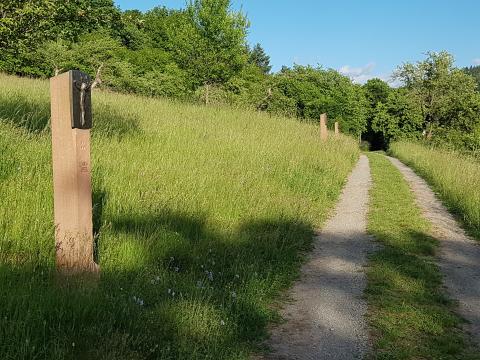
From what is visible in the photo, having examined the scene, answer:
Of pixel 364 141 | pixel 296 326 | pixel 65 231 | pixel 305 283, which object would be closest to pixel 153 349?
pixel 65 231

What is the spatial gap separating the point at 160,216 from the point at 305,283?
1969 millimetres

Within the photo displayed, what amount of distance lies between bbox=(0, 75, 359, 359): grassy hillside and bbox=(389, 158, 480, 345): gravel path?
1865mm

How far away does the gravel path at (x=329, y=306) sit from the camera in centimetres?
368

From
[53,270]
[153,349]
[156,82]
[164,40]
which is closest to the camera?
[153,349]

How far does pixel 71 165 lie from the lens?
3410 millimetres

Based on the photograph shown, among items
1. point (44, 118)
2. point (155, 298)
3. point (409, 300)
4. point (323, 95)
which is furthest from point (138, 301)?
point (323, 95)

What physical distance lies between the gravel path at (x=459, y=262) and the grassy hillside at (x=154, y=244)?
186 centimetres

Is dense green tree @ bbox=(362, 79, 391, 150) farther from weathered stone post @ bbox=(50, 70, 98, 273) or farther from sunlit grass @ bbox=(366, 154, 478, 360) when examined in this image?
weathered stone post @ bbox=(50, 70, 98, 273)

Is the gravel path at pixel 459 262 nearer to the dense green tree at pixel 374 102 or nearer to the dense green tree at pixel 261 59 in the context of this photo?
the dense green tree at pixel 374 102

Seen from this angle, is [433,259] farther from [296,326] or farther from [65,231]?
[65,231]

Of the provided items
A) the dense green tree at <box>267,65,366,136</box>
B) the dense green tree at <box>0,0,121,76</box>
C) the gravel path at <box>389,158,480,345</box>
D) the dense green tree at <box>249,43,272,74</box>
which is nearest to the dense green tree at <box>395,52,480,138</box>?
the dense green tree at <box>267,65,366,136</box>

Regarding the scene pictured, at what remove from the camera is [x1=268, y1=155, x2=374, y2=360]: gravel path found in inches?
145

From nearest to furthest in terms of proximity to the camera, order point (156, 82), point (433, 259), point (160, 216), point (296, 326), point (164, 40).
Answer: point (296, 326) < point (160, 216) < point (433, 259) < point (156, 82) < point (164, 40)

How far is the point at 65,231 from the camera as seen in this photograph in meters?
3.48
